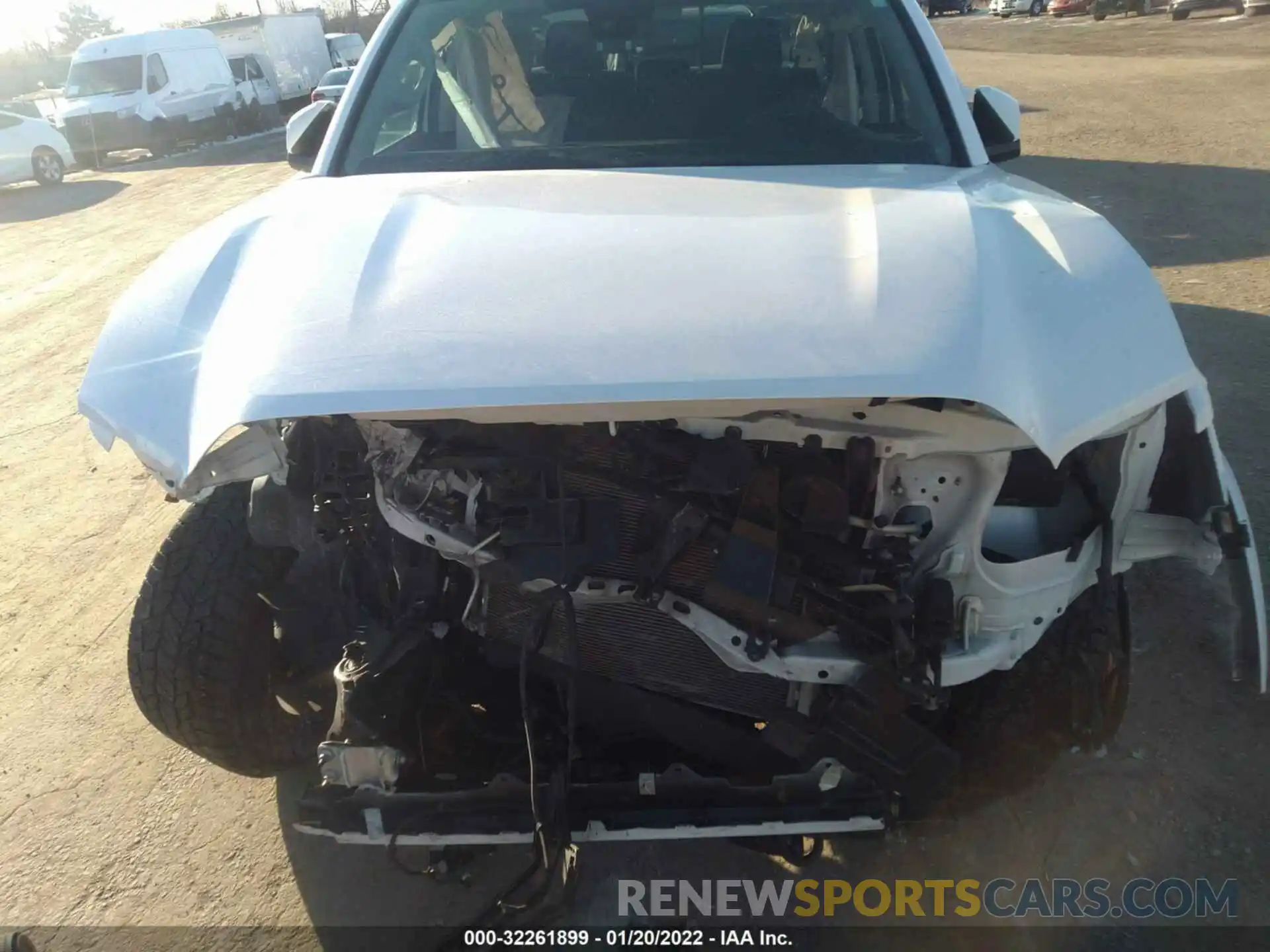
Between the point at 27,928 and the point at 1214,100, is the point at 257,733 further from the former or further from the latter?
the point at 1214,100

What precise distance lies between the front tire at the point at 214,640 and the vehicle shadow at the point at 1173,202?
6.07 meters

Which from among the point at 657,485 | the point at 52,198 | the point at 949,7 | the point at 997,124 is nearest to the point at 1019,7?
the point at 949,7

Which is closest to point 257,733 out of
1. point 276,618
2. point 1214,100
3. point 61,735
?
point 276,618

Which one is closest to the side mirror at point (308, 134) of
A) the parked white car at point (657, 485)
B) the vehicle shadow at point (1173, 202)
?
the parked white car at point (657, 485)

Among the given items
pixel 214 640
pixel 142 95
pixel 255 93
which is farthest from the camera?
pixel 255 93

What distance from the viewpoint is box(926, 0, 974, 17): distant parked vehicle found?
38994mm

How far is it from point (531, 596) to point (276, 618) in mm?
804

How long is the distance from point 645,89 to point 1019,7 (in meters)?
38.6

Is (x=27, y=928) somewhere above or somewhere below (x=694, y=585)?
below

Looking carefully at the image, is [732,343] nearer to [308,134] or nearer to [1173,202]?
[308,134]

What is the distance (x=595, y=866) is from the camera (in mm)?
2426

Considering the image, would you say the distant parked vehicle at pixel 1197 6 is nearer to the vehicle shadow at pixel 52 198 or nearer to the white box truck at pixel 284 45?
the white box truck at pixel 284 45

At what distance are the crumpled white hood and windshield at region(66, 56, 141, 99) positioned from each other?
1780cm

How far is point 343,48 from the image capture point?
24.9 meters
